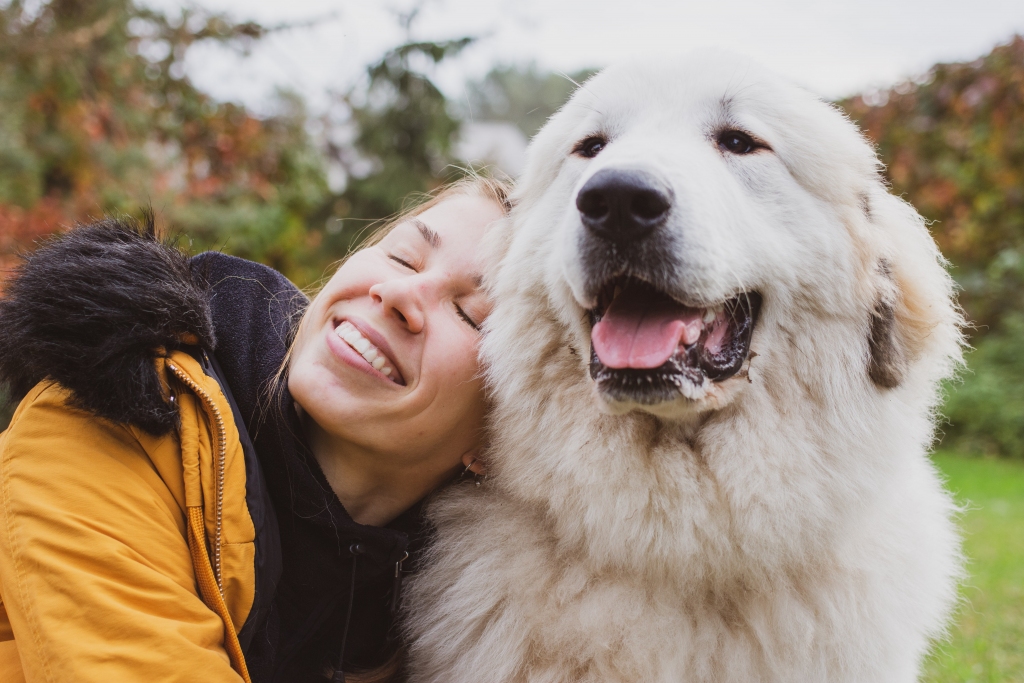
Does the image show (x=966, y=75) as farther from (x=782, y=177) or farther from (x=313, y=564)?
(x=313, y=564)

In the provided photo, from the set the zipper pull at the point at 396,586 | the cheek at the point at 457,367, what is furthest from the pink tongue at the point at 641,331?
the zipper pull at the point at 396,586

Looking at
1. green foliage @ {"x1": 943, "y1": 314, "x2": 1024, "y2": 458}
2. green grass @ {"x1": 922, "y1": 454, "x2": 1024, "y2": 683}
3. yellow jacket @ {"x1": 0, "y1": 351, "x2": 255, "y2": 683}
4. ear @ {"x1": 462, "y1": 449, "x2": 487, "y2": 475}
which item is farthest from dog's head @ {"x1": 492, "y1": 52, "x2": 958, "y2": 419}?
green foliage @ {"x1": 943, "y1": 314, "x2": 1024, "y2": 458}

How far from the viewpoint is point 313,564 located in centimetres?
222

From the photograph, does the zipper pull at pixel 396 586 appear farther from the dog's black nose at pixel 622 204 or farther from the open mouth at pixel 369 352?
the dog's black nose at pixel 622 204

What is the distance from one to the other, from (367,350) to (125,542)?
2.60ft

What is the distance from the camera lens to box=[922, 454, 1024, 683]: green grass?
11.4 ft

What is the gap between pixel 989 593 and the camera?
15.7 ft

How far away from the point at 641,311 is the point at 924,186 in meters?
10.7

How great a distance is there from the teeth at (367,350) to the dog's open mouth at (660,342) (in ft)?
2.04

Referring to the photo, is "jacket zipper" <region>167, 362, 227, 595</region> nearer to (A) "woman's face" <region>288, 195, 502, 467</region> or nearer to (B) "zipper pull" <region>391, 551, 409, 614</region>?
(A) "woman's face" <region>288, 195, 502, 467</region>

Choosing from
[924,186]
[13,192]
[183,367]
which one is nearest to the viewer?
[183,367]

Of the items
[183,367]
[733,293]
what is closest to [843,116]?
[733,293]

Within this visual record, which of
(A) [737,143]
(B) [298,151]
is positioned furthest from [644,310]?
(B) [298,151]

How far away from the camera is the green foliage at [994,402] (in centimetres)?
1051
